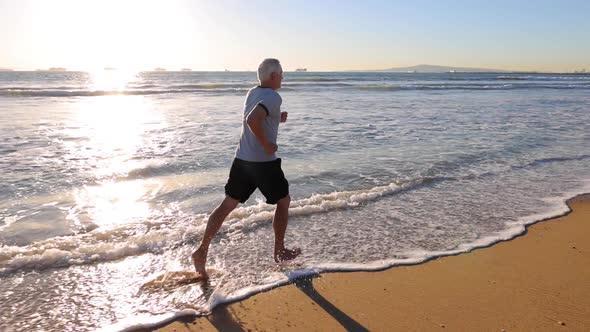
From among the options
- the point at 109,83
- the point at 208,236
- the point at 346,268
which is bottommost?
the point at 346,268

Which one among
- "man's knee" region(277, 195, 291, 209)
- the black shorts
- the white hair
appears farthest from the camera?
"man's knee" region(277, 195, 291, 209)

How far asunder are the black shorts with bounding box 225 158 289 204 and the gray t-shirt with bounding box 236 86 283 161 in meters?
0.06

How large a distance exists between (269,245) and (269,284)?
83 cm

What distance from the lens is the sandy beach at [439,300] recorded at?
2.98 m

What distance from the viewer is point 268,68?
341 cm

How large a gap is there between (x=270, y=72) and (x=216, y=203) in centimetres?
267

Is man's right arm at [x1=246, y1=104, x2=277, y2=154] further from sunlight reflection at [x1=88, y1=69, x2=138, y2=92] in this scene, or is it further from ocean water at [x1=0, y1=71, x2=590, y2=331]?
sunlight reflection at [x1=88, y1=69, x2=138, y2=92]

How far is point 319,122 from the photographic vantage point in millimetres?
13164

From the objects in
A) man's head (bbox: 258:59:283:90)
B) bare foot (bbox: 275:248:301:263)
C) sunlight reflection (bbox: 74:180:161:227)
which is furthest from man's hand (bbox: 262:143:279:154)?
sunlight reflection (bbox: 74:180:161:227)

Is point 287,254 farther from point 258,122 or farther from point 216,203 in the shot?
point 216,203

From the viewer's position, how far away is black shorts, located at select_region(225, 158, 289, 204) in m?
3.52

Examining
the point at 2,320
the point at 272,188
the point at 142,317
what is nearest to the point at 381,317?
the point at 272,188

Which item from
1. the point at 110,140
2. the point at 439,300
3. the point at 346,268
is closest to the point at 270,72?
the point at 346,268

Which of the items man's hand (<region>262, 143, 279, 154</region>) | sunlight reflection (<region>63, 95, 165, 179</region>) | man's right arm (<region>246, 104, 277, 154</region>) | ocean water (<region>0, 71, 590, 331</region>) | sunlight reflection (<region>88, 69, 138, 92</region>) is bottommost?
ocean water (<region>0, 71, 590, 331</region>)
